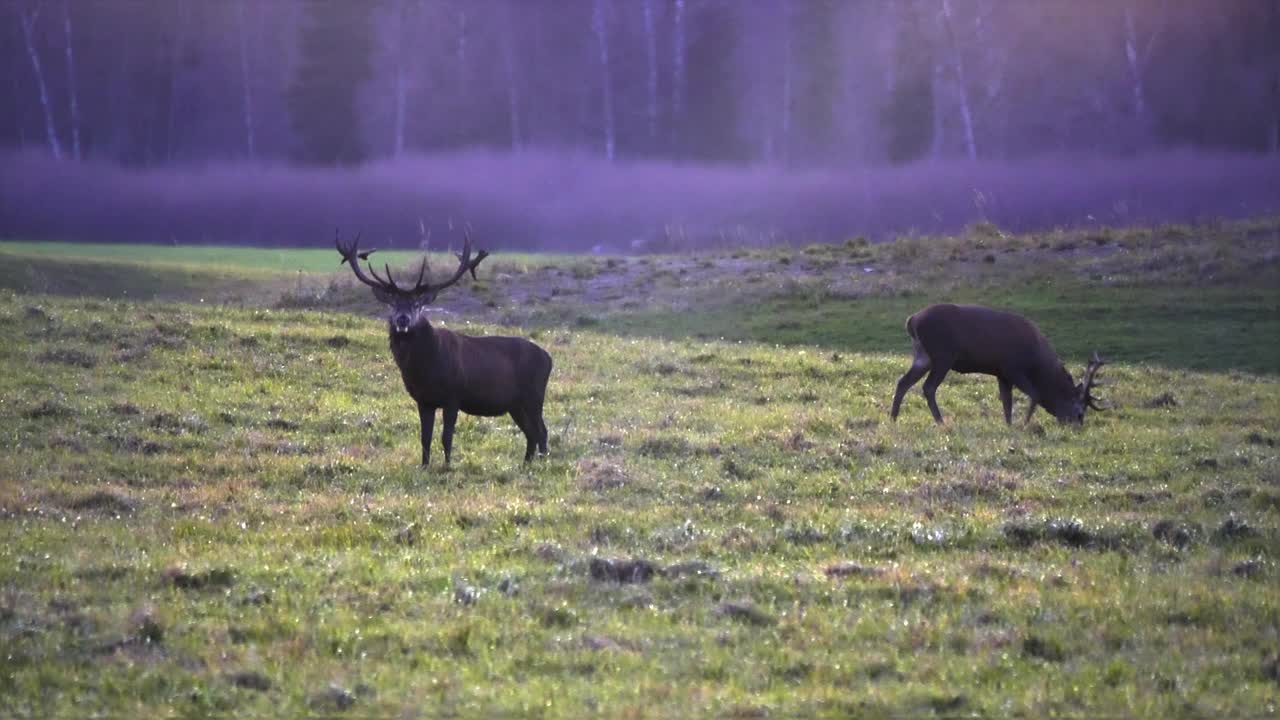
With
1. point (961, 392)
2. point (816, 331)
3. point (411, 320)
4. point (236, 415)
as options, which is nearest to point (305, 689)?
point (411, 320)

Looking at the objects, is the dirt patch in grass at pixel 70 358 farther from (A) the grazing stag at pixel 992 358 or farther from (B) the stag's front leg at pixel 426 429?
(A) the grazing stag at pixel 992 358

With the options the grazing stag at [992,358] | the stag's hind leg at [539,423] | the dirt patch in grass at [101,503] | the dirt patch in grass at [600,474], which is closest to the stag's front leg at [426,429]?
the stag's hind leg at [539,423]

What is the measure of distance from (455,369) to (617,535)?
14.9 ft

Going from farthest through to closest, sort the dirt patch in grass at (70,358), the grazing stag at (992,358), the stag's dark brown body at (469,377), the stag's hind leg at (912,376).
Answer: the dirt patch in grass at (70,358), the grazing stag at (992,358), the stag's hind leg at (912,376), the stag's dark brown body at (469,377)

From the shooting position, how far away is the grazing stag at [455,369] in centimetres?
1547

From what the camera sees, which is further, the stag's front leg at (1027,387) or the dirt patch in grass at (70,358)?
the dirt patch in grass at (70,358)

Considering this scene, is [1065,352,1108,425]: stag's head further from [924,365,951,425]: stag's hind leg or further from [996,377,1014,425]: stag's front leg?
[924,365,951,425]: stag's hind leg

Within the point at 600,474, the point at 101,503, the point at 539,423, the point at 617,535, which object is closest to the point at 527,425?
the point at 539,423

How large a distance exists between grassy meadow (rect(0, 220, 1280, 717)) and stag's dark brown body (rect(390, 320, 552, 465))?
55 cm

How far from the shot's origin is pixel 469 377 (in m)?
15.8

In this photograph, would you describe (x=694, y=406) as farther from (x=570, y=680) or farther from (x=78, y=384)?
(x=570, y=680)

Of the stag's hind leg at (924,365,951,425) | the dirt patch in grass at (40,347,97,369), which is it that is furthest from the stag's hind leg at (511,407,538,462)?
the dirt patch in grass at (40,347,97,369)

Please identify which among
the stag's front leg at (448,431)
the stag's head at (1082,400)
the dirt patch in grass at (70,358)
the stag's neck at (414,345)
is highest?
the stag's neck at (414,345)

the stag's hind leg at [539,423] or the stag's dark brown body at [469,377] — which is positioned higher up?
the stag's dark brown body at [469,377]
